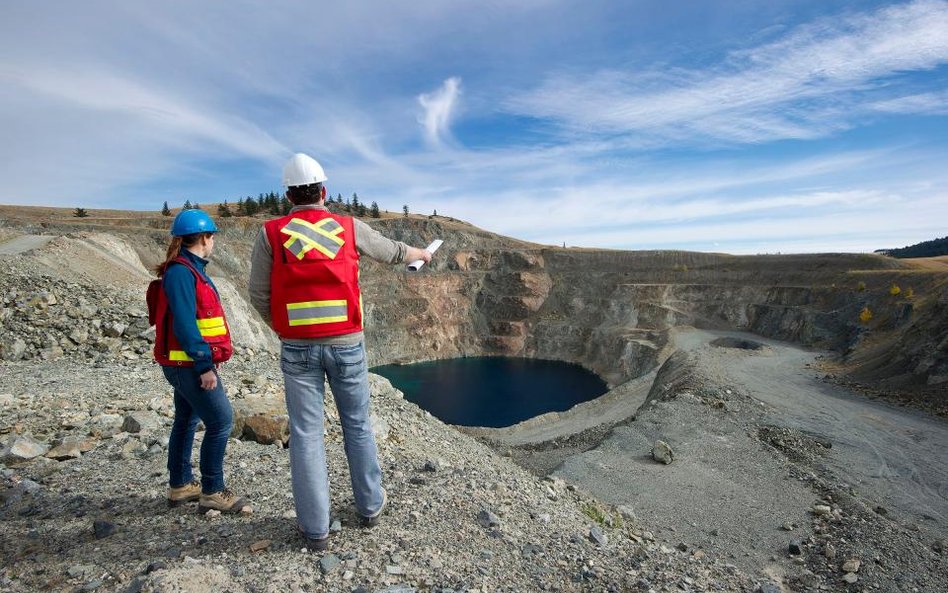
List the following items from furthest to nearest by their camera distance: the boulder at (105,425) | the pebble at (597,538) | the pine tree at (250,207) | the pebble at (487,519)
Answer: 1. the pine tree at (250,207)
2. the boulder at (105,425)
3. the pebble at (597,538)
4. the pebble at (487,519)

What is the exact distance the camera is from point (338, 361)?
11.1 ft

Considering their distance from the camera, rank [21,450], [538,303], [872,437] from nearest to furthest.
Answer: [21,450], [872,437], [538,303]

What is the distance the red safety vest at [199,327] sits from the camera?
11.9ft

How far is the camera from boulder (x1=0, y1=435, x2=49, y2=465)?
187 inches

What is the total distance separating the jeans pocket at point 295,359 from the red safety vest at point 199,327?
0.62m

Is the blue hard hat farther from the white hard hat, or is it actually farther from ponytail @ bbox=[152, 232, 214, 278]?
the white hard hat

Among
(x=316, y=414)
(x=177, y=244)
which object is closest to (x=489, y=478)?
(x=316, y=414)

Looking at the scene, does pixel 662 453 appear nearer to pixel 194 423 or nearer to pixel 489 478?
pixel 489 478

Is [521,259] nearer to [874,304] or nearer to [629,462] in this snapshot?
[874,304]

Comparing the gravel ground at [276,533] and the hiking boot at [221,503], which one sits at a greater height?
the hiking boot at [221,503]

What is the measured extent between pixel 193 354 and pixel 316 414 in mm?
977

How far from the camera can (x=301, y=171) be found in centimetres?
346

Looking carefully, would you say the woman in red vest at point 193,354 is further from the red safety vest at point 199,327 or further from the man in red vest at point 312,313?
the man in red vest at point 312,313

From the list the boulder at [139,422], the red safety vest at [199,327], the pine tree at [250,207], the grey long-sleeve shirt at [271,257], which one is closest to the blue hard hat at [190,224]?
the red safety vest at [199,327]
